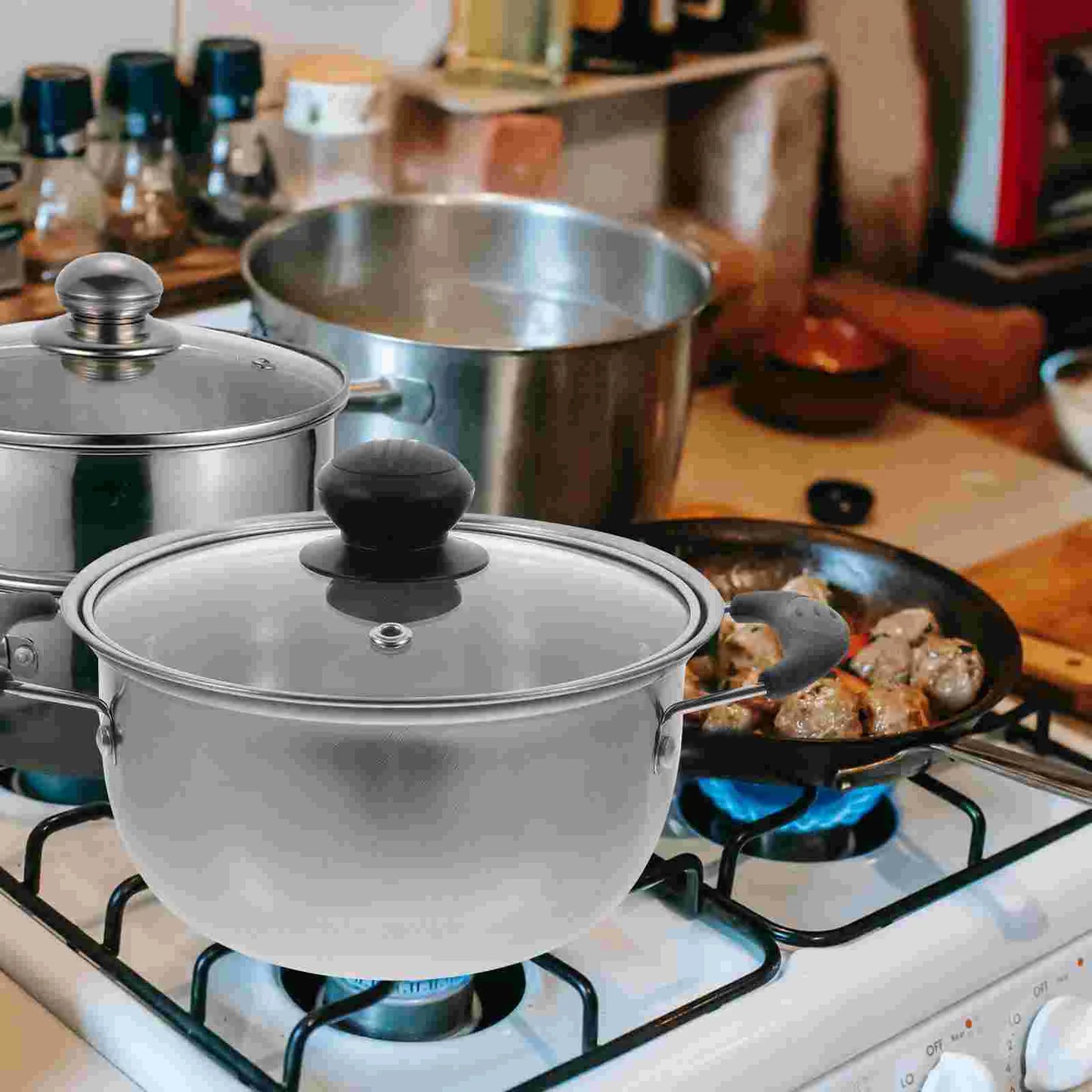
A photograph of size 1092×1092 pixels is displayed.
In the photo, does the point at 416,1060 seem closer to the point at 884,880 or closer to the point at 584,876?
the point at 584,876

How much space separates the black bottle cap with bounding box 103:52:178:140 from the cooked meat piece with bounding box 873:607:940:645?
1.90 ft

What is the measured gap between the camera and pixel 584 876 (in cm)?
54

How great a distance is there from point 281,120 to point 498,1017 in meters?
0.81

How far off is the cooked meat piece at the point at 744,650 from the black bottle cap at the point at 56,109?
0.52m

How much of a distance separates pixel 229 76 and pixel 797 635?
2.35ft

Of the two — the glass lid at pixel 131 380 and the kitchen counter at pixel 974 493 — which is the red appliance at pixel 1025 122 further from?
the glass lid at pixel 131 380

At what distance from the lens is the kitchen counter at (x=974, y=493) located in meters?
1.13

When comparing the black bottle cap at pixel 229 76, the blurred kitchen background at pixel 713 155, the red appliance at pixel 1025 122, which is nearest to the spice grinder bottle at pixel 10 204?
the blurred kitchen background at pixel 713 155

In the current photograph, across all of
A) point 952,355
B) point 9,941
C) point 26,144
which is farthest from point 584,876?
point 952,355

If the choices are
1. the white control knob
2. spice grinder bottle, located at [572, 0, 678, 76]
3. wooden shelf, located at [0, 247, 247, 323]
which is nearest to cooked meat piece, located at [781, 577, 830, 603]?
the white control knob

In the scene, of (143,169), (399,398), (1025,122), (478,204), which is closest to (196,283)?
(143,169)

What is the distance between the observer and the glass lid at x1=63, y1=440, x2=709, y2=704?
0.53m

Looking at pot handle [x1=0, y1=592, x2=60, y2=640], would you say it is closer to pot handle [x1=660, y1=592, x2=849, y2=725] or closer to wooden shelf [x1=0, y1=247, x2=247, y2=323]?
pot handle [x1=660, y1=592, x2=849, y2=725]

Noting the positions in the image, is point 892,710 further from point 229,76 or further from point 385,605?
point 229,76
